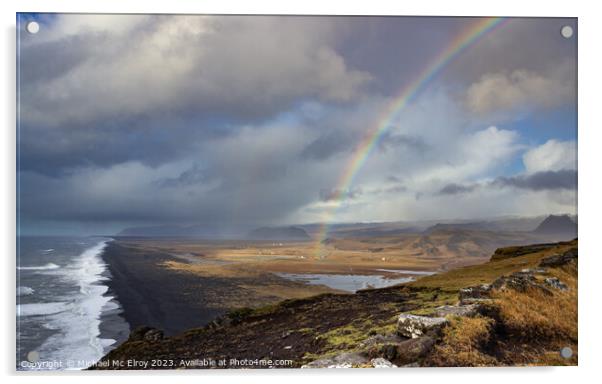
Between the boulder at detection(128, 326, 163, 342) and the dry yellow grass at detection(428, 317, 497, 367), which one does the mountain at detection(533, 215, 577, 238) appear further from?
the boulder at detection(128, 326, 163, 342)

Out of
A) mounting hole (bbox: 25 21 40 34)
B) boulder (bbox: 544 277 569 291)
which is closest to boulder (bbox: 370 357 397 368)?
boulder (bbox: 544 277 569 291)

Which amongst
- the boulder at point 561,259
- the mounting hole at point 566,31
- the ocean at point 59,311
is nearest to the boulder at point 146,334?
the ocean at point 59,311

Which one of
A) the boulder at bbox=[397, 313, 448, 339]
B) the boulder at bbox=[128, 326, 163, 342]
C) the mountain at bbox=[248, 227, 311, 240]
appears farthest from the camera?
the mountain at bbox=[248, 227, 311, 240]

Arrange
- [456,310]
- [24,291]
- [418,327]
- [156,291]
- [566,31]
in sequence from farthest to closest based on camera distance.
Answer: [156,291]
[566,31]
[24,291]
[456,310]
[418,327]

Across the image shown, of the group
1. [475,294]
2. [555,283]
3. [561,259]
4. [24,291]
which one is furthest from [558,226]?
[24,291]

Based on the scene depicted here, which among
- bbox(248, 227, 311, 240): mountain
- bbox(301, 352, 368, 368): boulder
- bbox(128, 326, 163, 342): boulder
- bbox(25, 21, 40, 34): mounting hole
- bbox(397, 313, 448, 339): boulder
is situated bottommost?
bbox(301, 352, 368, 368): boulder

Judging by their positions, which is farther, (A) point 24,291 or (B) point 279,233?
(B) point 279,233

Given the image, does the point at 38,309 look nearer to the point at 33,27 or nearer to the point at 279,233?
the point at 279,233

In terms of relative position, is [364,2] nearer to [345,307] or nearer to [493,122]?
[493,122]
